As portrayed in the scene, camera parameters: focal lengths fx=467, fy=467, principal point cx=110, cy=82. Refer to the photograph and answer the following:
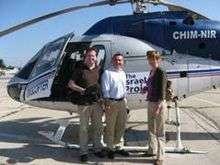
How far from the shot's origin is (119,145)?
8.29m

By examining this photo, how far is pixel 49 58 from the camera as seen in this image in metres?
10.2

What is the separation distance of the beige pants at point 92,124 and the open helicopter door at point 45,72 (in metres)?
1.88

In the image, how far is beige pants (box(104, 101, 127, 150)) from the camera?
8000 mm

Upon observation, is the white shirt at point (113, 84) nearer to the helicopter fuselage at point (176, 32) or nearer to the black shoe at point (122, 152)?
the black shoe at point (122, 152)

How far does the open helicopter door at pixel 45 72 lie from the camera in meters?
9.78

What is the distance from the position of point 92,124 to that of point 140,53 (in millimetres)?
2403

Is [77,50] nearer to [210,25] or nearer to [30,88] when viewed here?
[30,88]

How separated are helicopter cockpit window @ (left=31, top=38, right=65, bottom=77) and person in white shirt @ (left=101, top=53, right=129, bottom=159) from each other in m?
2.30

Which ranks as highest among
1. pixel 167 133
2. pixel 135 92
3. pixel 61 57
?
pixel 61 57

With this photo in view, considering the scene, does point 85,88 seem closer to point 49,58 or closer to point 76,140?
point 76,140

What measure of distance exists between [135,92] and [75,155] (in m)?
2.16

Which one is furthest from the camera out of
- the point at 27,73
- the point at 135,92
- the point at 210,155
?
the point at 27,73

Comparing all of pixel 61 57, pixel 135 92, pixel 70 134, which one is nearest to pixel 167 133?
pixel 135 92

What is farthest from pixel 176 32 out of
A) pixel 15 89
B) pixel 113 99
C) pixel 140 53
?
pixel 15 89
